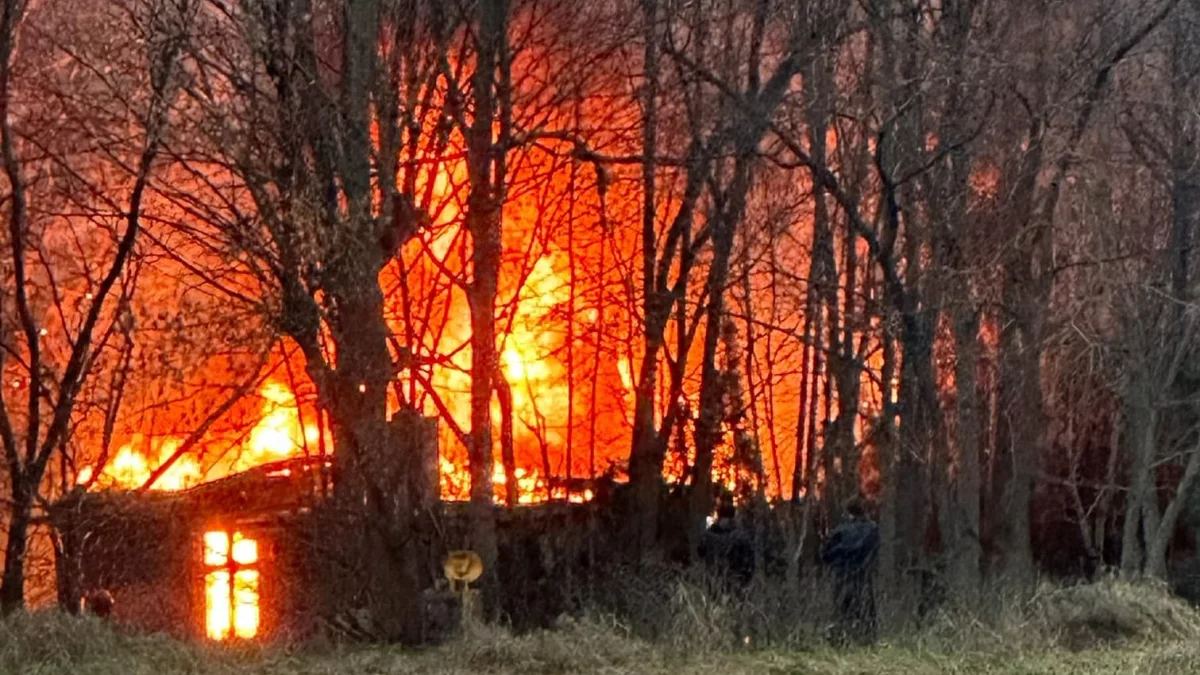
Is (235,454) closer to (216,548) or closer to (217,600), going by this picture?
(216,548)

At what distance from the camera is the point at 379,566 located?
12.2 metres

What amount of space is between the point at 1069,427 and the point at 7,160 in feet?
54.9

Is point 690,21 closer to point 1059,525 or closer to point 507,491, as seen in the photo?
point 507,491

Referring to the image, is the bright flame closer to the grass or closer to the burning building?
the burning building

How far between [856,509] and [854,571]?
3122mm

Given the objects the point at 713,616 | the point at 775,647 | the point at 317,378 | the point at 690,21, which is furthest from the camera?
the point at 690,21

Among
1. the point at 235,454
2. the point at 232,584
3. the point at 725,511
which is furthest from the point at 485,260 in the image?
the point at 725,511

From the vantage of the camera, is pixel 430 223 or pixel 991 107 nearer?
pixel 430 223

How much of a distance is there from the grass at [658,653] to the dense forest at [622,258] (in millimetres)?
2499

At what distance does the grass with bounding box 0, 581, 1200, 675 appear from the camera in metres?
9.17

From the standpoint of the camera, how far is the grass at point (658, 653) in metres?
9.17

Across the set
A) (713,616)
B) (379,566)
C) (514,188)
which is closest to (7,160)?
(379,566)

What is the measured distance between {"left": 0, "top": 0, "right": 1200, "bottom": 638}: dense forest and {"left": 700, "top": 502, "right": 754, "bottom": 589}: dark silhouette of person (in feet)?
1.26

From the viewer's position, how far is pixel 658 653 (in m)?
9.79
